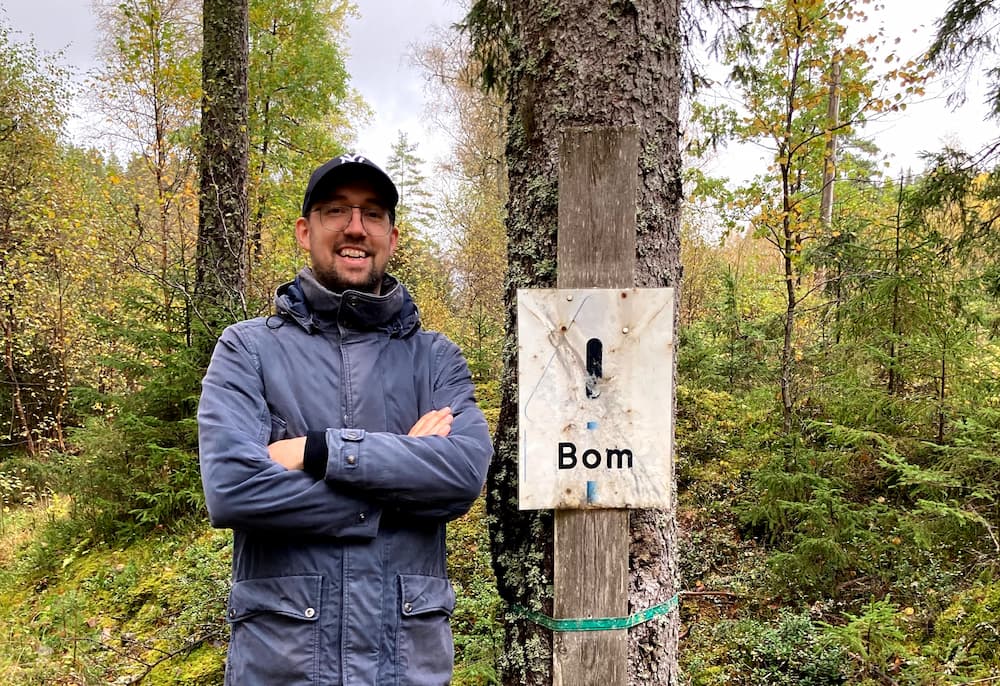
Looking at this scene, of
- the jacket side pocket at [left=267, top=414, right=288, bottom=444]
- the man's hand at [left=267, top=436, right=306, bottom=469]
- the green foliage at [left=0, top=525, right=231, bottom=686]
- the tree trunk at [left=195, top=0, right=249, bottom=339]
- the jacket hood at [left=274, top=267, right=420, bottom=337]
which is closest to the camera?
the man's hand at [left=267, top=436, right=306, bottom=469]

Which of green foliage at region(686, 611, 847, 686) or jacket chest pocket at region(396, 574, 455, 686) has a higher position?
jacket chest pocket at region(396, 574, 455, 686)

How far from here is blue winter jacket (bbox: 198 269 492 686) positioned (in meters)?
1.64

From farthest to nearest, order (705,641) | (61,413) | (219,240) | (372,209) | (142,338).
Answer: (61,413)
(219,240)
(142,338)
(705,641)
(372,209)

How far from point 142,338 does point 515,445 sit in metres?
5.00

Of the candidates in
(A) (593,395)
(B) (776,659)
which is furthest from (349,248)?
(B) (776,659)

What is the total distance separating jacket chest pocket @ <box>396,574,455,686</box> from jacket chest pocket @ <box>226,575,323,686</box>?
231mm

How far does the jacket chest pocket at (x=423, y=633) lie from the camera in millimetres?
1690

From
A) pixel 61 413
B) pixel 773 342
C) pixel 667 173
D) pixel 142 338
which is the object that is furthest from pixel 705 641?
pixel 61 413

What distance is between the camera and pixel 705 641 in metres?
3.82

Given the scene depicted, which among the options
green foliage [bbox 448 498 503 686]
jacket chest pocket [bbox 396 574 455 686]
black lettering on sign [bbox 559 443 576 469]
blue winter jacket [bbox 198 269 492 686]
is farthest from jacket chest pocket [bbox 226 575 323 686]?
green foliage [bbox 448 498 503 686]

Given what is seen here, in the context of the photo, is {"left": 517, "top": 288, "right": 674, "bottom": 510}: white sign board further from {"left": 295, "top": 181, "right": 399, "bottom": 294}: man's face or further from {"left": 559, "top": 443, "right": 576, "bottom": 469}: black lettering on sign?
{"left": 295, "top": 181, "right": 399, "bottom": 294}: man's face

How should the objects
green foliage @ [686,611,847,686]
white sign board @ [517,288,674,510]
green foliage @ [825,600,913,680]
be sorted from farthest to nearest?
green foliage @ [686,611,847,686] < green foliage @ [825,600,913,680] < white sign board @ [517,288,674,510]

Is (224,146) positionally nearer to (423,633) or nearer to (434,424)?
(434,424)

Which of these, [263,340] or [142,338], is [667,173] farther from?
[142,338]
